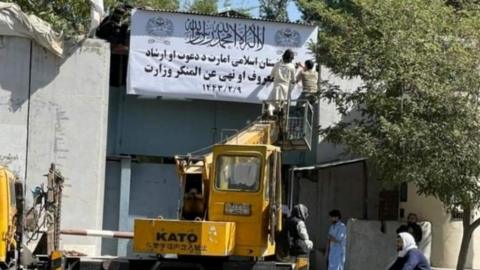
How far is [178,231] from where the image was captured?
1121 cm

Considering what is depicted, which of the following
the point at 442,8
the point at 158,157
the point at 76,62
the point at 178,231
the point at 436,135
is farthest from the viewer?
the point at 158,157

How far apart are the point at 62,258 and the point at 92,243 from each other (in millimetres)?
5810

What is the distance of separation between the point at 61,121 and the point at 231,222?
7038 mm

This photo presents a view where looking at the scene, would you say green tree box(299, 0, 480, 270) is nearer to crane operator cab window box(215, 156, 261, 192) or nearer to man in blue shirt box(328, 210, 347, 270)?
man in blue shirt box(328, 210, 347, 270)

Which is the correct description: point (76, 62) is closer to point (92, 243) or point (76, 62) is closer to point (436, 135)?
point (92, 243)

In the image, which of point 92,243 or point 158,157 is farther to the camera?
point 158,157

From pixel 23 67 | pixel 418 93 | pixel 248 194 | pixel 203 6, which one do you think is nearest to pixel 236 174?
pixel 248 194

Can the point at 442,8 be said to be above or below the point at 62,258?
above

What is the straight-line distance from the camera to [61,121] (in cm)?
1734

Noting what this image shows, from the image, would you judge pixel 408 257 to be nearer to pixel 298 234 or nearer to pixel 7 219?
pixel 298 234

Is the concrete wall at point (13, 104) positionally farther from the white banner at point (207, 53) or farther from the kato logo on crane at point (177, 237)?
the kato logo on crane at point (177, 237)

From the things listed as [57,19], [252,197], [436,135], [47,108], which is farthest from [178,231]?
[57,19]

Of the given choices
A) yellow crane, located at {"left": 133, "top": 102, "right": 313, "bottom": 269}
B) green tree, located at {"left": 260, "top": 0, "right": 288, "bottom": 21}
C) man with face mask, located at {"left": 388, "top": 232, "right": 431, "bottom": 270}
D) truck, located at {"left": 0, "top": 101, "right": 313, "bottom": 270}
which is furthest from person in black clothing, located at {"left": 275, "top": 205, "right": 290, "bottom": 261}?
green tree, located at {"left": 260, "top": 0, "right": 288, "bottom": 21}

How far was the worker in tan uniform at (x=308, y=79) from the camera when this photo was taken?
53.8 feet
